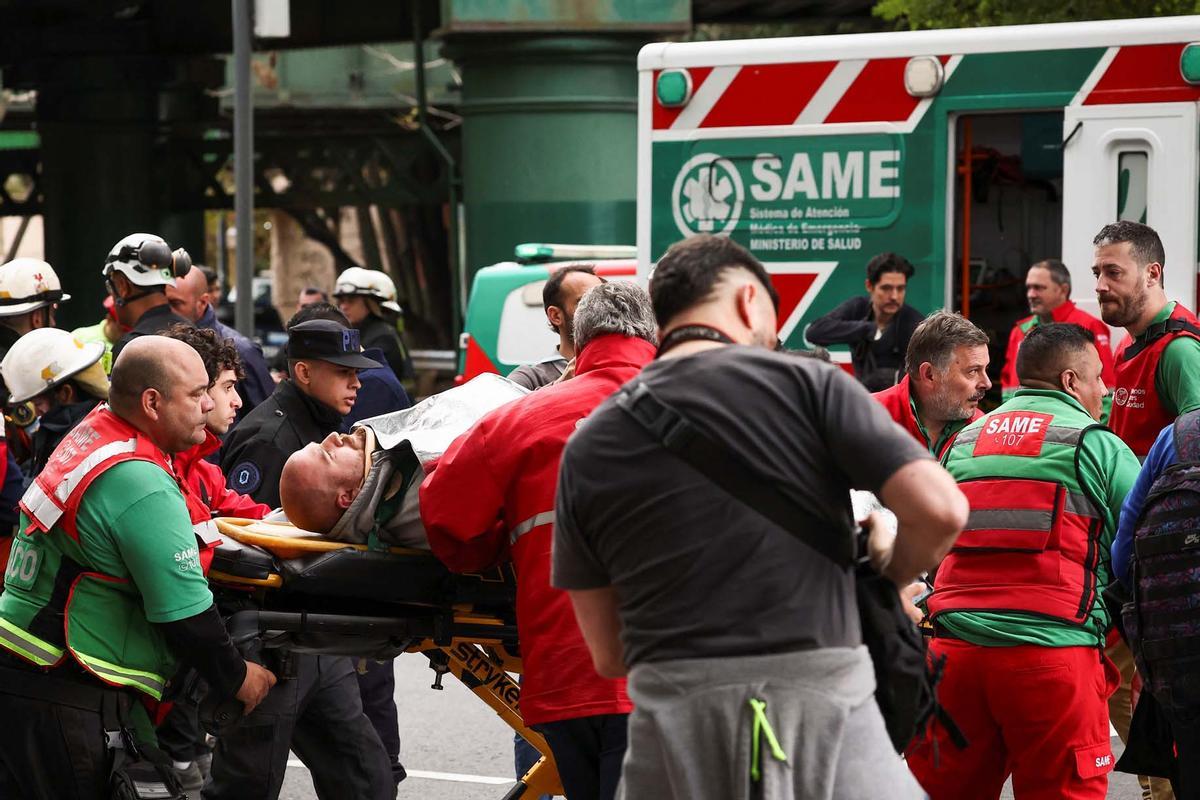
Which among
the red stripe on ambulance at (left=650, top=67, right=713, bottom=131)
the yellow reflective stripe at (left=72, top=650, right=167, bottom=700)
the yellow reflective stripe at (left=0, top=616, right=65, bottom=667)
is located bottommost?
the yellow reflective stripe at (left=72, top=650, right=167, bottom=700)

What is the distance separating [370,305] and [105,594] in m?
5.39

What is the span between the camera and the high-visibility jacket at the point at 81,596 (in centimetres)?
433

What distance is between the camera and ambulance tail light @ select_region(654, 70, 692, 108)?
28.1ft

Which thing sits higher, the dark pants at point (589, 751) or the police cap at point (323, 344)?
the police cap at point (323, 344)

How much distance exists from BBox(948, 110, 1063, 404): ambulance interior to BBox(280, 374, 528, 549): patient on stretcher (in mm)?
4781

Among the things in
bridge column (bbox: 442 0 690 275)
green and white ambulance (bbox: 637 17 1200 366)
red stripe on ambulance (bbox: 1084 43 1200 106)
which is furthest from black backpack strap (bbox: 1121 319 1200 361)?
bridge column (bbox: 442 0 690 275)

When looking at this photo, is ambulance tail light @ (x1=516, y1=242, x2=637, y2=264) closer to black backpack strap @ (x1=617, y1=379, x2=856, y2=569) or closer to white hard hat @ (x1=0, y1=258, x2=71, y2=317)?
white hard hat @ (x1=0, y1=258, x2=71, y2=317)

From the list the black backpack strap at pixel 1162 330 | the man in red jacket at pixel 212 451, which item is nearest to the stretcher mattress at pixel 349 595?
the man in red jacket at pixel 212 451

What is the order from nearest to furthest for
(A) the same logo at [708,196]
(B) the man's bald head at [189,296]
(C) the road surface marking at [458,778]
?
(C) the road surface marking at [458,778]
(B) the man's bald head at [189,296]
(A) the same logo at [708,196]

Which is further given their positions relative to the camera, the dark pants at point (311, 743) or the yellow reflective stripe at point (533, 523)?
the dark pants at point (311, 743)

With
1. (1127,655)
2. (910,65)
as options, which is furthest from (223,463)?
(910,65)

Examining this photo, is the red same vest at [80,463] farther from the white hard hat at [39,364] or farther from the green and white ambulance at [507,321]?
the green and white ambulance at [507,321]

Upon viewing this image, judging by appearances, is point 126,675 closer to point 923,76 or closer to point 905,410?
point 905,410

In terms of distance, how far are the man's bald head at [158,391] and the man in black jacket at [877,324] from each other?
425 centimetres
